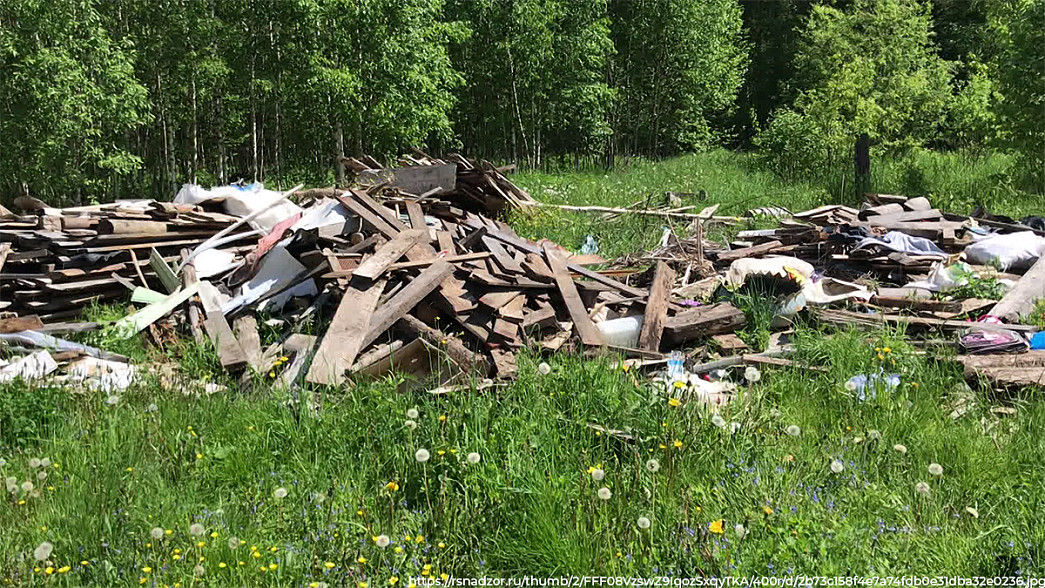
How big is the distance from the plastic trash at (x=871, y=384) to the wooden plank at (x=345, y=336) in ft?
11.2

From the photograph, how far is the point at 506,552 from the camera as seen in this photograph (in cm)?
316

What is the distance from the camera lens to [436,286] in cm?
605

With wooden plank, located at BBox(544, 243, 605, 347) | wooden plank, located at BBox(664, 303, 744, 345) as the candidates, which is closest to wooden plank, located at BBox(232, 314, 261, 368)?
wooden plank, located at BBox(544, 243, 605, 347)

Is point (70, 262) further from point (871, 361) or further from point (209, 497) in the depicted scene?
point (871, 361)

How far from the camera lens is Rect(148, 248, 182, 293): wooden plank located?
7.67m

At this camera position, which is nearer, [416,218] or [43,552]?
[43,552]

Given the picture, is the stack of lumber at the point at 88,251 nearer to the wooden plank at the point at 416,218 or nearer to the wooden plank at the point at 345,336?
the wooden plank at the point at 416,218

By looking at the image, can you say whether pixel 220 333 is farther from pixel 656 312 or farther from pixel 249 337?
pixel 656 312

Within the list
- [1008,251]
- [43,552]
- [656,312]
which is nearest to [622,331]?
[656,312]

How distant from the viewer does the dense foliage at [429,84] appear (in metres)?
14.9

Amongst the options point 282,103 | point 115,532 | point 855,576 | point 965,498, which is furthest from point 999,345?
point 282,103

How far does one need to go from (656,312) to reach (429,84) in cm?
1533

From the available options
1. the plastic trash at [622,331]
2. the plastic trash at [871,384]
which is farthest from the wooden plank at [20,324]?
the plastic trash at [871,384]

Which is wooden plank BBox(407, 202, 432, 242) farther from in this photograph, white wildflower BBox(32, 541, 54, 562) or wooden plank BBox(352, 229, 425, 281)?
white wildflower BBox(32, 541, 54, 562)
